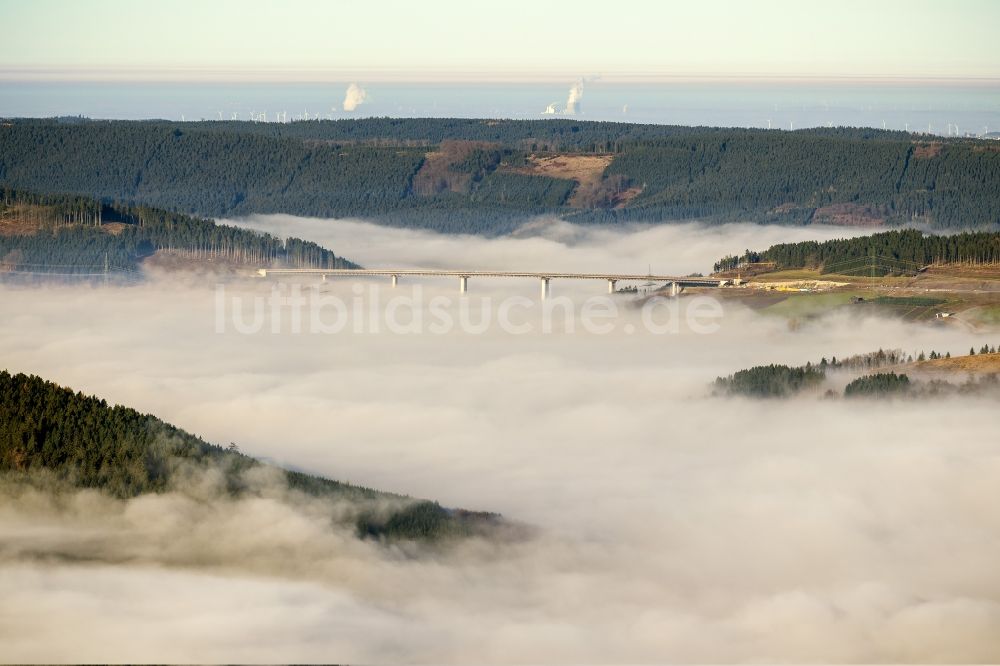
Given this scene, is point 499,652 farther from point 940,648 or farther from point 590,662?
point 940,648

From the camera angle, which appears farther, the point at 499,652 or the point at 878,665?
the point at 878,665

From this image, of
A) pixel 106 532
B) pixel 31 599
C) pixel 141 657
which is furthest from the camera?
pixel 106 532

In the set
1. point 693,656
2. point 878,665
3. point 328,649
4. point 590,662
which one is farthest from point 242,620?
point 878,665

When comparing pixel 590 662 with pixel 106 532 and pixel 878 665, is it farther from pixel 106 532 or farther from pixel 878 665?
pixel 106 532

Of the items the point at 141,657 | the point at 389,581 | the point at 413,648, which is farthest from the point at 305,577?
the point at 141,657

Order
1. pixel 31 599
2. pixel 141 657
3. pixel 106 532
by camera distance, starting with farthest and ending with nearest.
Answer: pixel 106 532 → pixel 31 599 → pixel 141 657

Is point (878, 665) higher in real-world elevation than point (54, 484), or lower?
lower

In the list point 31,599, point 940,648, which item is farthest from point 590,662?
point 31,599

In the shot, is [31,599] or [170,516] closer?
[31,599]

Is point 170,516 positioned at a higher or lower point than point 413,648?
higher
